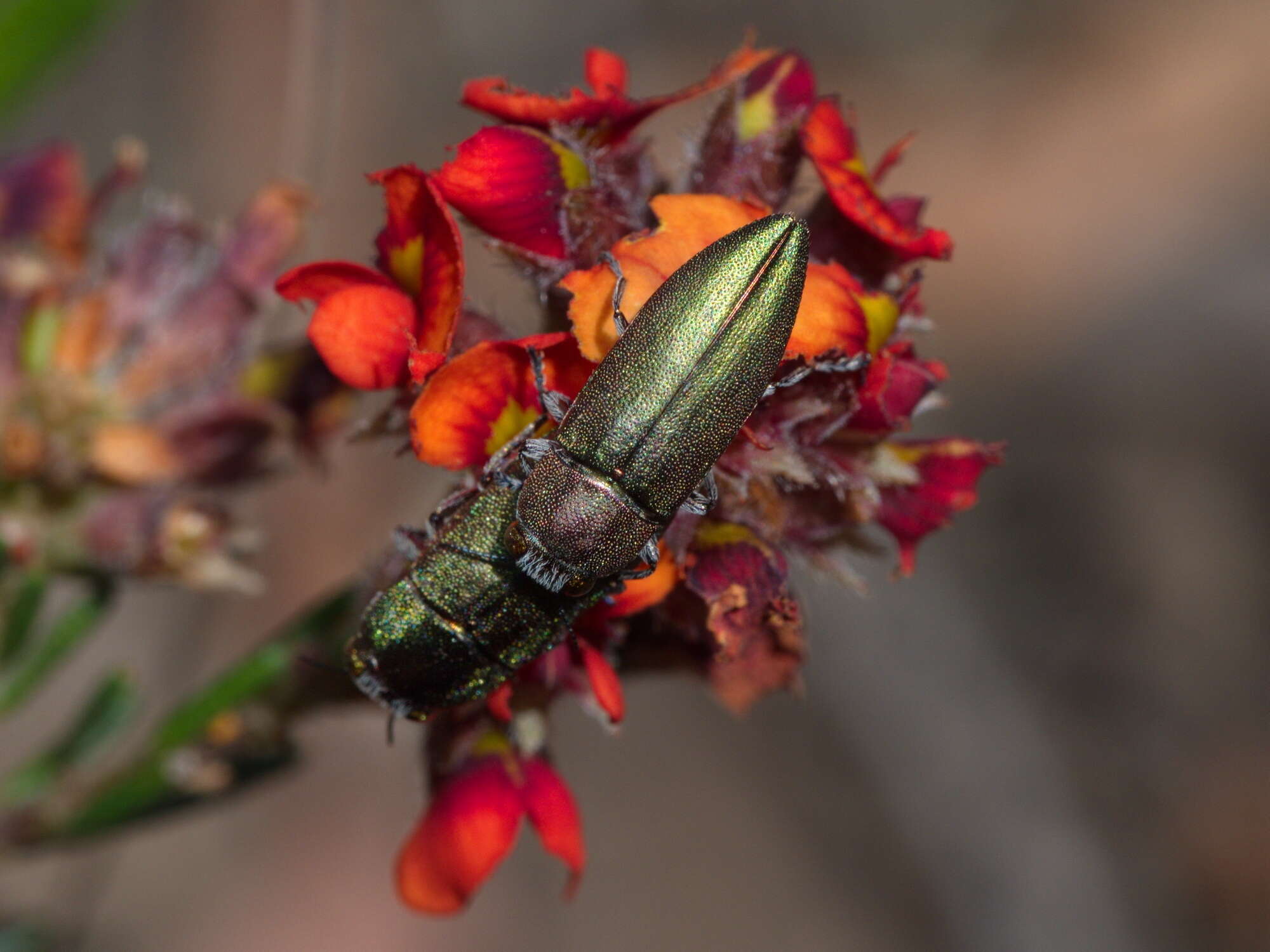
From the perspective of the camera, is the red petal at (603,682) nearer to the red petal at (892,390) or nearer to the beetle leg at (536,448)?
the beetle leg at (536,448)

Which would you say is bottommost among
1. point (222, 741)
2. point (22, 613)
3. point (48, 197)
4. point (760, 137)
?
point (222, 741)

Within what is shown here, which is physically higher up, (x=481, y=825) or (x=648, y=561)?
(x=648, y=561)

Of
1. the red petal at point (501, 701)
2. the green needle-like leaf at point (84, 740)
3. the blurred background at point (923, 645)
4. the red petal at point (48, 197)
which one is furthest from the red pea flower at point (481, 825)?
the blurred background at point (923, 645)

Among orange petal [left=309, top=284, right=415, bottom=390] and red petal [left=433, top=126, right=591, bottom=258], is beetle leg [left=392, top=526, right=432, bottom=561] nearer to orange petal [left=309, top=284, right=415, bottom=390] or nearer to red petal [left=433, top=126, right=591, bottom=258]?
orange petal [left=309, top=284, right=415, bottom=390]

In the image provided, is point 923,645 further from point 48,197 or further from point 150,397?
point 48,197

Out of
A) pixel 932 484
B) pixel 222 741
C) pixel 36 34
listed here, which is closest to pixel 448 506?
pixel 932 484

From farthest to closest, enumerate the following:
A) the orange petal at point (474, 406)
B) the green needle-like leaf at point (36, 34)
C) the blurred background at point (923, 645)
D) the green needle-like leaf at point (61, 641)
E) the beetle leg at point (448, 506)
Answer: the blurred background at point (923, 645) < the green needle-like leaf at point (36, 34) < the green needle-like leaf at point (61, 641) < the beetle leg at point (448, 506) < the orange petal at point (474, 406)

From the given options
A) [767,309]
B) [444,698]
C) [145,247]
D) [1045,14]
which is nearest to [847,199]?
[767,309]
